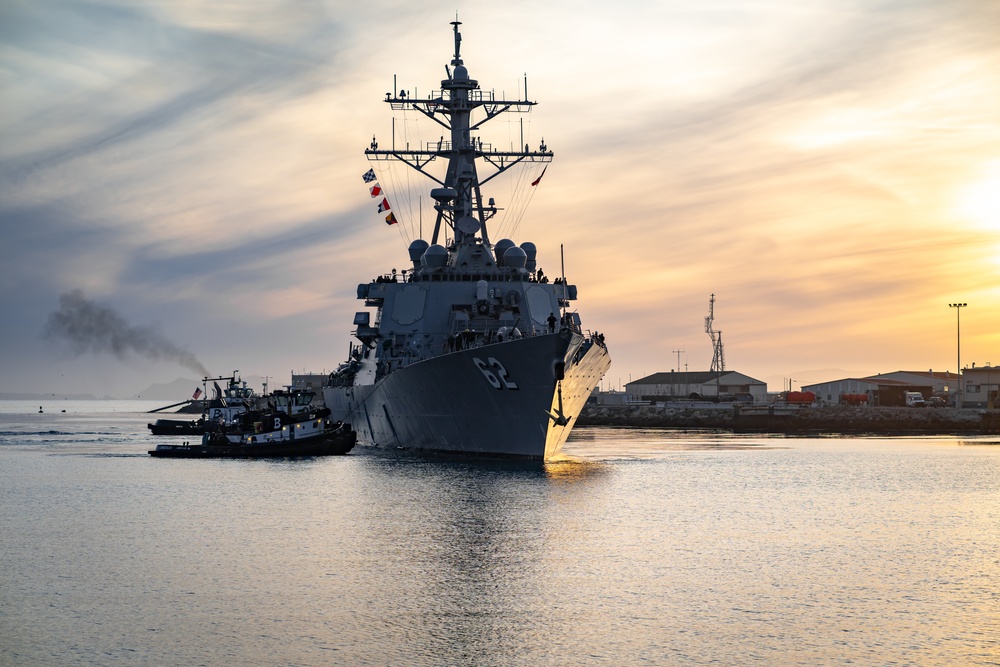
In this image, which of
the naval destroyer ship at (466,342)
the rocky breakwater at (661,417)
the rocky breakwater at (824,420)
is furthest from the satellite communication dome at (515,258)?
the rocky breakwater at (661,417)

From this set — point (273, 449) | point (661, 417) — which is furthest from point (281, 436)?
point (661, 417)

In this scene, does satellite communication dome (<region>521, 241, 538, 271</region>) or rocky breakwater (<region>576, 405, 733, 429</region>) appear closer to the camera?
satellite communication dome (<region>521, 241, 538, 271</region>)

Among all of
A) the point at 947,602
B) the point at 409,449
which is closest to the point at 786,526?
the point at 947,602

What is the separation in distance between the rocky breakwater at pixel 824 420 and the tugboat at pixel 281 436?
39621mm

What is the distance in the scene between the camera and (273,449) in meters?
49.0

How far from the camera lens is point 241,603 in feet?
56.9

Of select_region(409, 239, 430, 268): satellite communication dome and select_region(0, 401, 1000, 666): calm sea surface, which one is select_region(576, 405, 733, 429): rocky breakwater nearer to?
select_region(409, 239, 430, 268): satellite communication dome

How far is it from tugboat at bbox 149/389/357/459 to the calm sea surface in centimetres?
899

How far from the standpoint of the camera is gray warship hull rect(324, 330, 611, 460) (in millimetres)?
34156

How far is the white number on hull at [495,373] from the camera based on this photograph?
A: 35094mm

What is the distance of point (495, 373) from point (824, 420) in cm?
5381

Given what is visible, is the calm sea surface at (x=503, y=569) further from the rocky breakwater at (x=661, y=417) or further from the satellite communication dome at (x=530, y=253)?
the rocky breakwater at (x=661, y=417)

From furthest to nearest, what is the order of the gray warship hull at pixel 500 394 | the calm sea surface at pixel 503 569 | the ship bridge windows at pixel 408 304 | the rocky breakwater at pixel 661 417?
the rocky breakwater at pixel 661 417 → the ship bridge windows at pixel 408 304 → the gray warship hull at pixel 500 394 → the calm sea surface at pixel 503 569

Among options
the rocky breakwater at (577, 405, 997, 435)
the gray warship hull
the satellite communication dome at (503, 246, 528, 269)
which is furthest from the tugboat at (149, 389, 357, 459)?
the rocky breakwater at (577, 405, 997, 435)
